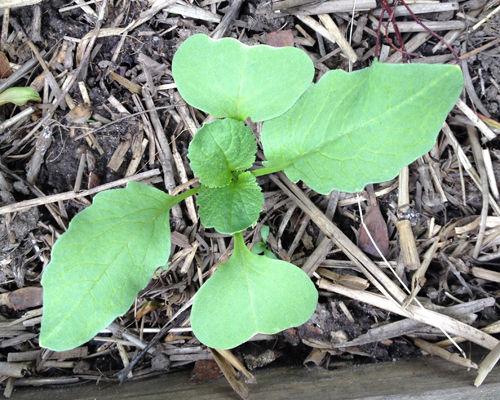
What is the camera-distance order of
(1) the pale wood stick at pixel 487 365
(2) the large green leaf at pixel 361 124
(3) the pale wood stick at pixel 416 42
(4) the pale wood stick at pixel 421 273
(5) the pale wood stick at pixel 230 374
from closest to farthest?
(2) the large green leaf at pixel 361 124, (1) the pale wood stick at pixel 487 365, (5) the pale wood stick at pixel 230 374, (4) the pale wood stick at pixel 421 273, (3) the pale wood stick at pixel 416 42

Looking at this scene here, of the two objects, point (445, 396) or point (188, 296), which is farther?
point (188, 296)

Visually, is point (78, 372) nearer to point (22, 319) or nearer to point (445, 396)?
point (22, 319)

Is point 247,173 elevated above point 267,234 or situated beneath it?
elevated above

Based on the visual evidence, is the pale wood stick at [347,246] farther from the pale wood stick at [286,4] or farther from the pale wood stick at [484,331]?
the pale wood stick at [286,4]

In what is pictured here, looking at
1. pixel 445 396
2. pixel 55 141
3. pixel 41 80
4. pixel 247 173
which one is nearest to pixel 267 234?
pixel 247 173

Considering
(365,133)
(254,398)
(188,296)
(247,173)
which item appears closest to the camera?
(365,133)

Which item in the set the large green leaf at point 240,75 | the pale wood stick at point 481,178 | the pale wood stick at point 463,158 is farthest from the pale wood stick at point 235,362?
the pale wood stick at point 463,158

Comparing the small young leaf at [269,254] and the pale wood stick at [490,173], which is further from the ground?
the pale wood stick at [490,173]

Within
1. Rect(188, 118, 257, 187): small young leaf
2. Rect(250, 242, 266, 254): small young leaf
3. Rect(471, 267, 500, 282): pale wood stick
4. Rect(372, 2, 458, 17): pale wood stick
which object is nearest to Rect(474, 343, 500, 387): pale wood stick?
Rect(471, 267, 500, 282): pale wood stick

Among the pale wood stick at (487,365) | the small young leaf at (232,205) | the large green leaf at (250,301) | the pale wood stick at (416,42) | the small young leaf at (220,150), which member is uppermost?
the pale wood stick at (416,42)
